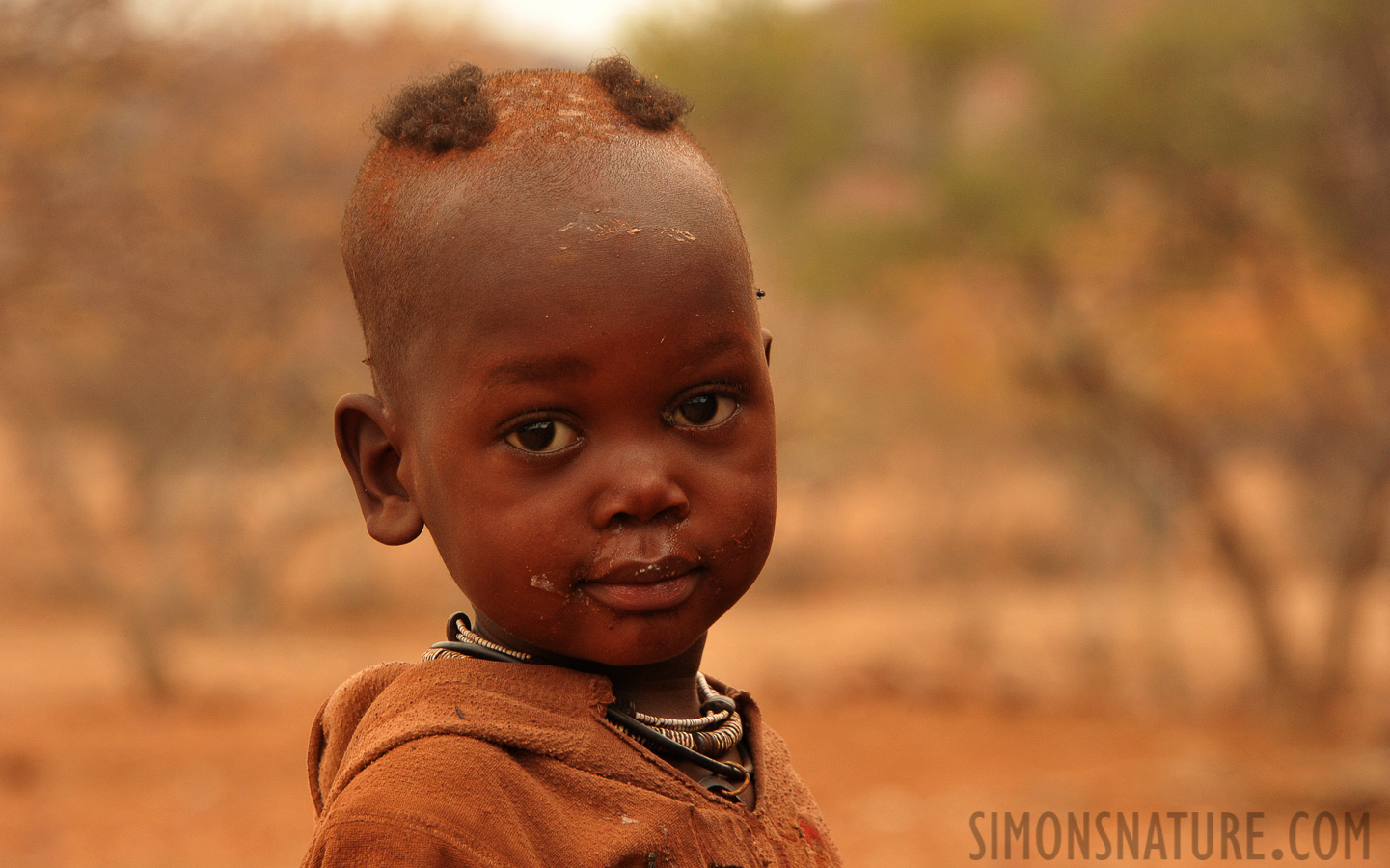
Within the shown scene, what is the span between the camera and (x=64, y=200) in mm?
8164

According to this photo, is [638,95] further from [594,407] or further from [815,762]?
[815,762]

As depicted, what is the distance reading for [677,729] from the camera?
1.62 m

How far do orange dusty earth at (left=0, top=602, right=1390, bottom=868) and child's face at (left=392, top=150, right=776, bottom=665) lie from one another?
7.89 m

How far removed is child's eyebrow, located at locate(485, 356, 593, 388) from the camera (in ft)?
4.59

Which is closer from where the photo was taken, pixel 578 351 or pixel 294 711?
pixel 578 351

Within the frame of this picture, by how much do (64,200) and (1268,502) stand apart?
2553cm

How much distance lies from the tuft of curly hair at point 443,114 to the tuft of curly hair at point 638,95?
153 millimetres

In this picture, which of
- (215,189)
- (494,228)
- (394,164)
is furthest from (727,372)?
(215,189)

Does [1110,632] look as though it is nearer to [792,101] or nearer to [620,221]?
[792,101]

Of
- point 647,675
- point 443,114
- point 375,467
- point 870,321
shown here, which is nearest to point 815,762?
point 870,321

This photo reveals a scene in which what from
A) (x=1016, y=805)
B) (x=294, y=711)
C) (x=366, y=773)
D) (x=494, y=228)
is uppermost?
(x=294, y=711)

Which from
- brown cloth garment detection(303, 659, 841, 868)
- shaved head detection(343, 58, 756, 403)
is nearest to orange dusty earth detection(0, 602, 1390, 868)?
brown cloth garment detection(303, 659, 841, 868)

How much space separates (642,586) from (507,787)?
0.25 meters

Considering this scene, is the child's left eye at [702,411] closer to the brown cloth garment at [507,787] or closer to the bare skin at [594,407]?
the bare skin at [594,407]
